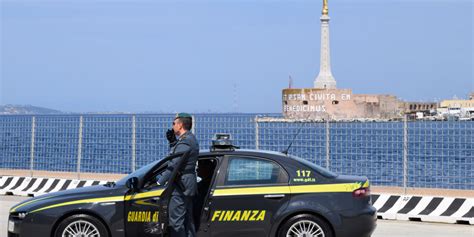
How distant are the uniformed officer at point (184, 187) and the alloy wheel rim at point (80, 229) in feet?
4.41

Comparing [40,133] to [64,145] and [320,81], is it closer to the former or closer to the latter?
[64,145]

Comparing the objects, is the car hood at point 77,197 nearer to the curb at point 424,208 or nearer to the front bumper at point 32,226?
the front bumper at point 32,226

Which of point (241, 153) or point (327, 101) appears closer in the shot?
A: point (241, 153)

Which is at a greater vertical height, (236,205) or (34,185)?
(236,205)

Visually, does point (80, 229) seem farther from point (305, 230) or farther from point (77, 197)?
point (305, 230)

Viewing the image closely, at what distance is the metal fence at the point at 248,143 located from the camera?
1842cm

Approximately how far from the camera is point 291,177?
11.8 m

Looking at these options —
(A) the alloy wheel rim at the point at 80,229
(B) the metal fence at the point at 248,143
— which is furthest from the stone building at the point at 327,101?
(A) the alloy wheel rim at the point at 80,229

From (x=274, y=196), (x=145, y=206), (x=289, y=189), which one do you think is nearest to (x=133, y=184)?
(x=145, y=206)

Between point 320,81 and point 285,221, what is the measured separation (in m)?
135

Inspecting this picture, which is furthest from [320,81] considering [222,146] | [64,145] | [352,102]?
[222,146]

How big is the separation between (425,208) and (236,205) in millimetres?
5602

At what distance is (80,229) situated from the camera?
1177cm

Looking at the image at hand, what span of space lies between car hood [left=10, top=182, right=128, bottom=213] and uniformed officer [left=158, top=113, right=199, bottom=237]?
1055 mm
